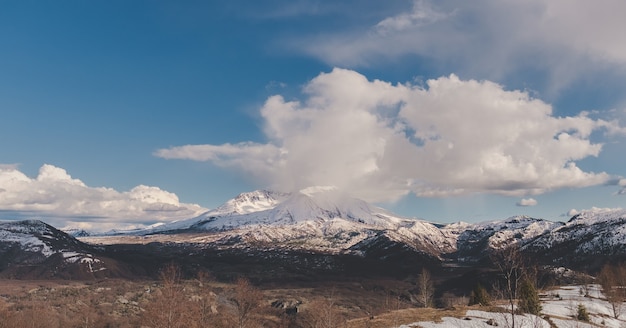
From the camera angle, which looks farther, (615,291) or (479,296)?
(479,296)

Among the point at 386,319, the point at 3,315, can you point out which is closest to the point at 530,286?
the point at 386,319

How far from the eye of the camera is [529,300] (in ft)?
230

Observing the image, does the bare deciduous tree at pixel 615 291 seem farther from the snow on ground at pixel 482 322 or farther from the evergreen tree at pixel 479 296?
the snow on ground at pixel 482 322

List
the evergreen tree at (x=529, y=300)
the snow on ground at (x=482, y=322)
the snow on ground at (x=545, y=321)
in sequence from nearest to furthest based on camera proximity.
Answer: the snow on ground at (x=482, y=322) < the snow on ground at (x=545, y=321) < the evergreen tree at (x=529, y=300)

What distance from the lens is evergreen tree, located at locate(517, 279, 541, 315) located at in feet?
228

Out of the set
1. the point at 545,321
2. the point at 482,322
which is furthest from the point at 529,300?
the point at 482,322

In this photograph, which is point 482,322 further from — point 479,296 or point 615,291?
point 615,291

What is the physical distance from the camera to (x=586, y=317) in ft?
232

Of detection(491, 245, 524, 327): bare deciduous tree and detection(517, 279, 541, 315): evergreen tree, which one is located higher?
detection(491, 245, 524, 327): bare deciduous tree

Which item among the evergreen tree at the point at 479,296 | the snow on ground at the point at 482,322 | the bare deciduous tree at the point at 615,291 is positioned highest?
the bare deciduous tree at the point at 615,291

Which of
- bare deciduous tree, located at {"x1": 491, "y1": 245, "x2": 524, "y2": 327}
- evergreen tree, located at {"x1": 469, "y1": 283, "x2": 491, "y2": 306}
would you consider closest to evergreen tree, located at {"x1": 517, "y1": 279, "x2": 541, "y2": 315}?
bare deciduous tree, located at {"x1": 491, "y1": 245, "x2": 524, "y2": 327}

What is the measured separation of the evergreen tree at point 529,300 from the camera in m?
69.5

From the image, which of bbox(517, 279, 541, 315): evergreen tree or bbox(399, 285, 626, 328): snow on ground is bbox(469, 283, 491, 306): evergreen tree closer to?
bbox(399, 285, 626, 328): snow on ground

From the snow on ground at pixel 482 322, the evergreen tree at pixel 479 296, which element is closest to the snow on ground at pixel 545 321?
the snow on ground at pixel 482 322
